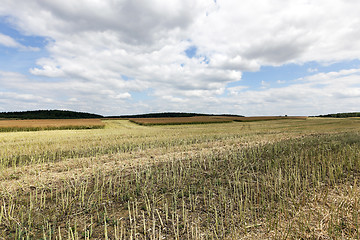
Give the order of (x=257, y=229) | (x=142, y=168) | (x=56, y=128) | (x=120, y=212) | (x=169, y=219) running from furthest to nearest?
(x=56, y=128) < (x=142, y=168) < (x=120, y=212) < (x=169, y=219) < (x=257, y=229)

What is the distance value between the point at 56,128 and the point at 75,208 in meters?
36.3

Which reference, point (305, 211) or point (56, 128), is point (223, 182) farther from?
point (56, 128)

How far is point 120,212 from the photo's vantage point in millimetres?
5125

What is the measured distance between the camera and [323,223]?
14.7 ft

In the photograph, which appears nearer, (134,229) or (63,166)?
(134,229)

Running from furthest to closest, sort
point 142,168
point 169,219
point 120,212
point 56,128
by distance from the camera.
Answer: point 56,128 < point 142,168 < point 120,212 < point 169,219

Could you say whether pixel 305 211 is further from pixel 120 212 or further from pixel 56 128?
pixel 56 128

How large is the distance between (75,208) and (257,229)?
15.9ft

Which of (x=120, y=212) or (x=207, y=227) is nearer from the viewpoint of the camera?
(x=207, y=227)

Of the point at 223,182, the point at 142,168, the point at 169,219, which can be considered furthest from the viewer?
the point at 142,168

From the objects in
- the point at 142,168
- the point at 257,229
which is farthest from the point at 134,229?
the point at 142,168

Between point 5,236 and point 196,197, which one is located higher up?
point 196,197

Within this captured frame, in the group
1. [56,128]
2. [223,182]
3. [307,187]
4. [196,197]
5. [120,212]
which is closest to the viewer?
[120,212]

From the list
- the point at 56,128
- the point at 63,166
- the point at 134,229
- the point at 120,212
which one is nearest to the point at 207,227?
the point at 134,229
